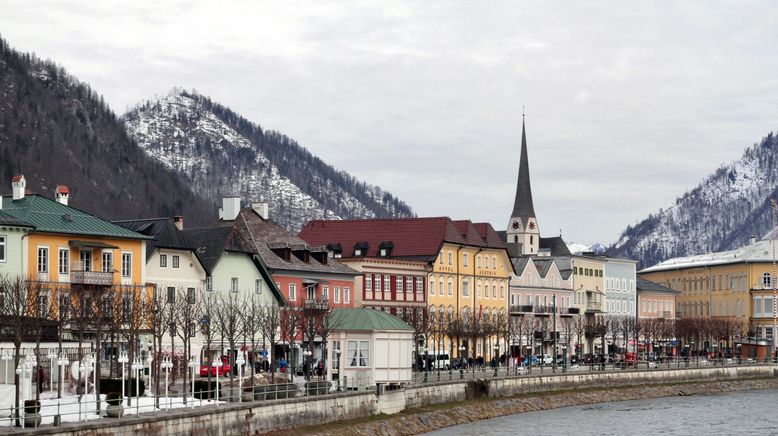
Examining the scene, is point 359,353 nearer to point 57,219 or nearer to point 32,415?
point 57,219

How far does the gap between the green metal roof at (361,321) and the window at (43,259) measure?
600 inches

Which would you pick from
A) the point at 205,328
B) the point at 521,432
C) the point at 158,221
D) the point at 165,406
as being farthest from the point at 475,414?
the point at 165,406

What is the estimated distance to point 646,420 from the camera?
272 feet

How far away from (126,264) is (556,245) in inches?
4206

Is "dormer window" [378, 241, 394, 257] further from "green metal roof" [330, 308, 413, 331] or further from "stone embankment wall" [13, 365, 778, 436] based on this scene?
"green metal roof" [330, 308, 413, 331]

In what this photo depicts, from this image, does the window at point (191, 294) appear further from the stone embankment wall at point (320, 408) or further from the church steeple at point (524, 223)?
the church steeple at point (524, 223)

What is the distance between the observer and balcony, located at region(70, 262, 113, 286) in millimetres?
77750

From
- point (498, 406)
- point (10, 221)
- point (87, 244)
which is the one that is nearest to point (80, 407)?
point (10, 221)

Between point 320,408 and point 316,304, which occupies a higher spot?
point 316,304

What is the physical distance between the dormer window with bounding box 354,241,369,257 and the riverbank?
→ 27026 millimetres

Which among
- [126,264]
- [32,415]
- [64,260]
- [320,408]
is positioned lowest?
[320,408]

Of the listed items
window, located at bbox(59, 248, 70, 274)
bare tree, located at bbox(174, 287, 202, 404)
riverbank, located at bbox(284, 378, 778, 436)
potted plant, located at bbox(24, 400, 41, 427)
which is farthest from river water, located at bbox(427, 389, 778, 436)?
potted plant, located at bbox(24, 400, 41, 427)

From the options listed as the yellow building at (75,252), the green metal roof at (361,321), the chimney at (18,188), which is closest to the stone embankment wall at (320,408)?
the green metal roof at (361,321)

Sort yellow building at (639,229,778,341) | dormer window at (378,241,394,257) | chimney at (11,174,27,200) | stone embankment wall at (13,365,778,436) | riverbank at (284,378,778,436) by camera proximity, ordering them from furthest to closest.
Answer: yellow building at (639,229,778,341) < dormer window at (378,241,394,257) < chimney at (11,174,27,200) < riverbank at (284,378,778,436) < stone embankment wall at (13,365,778,436)
